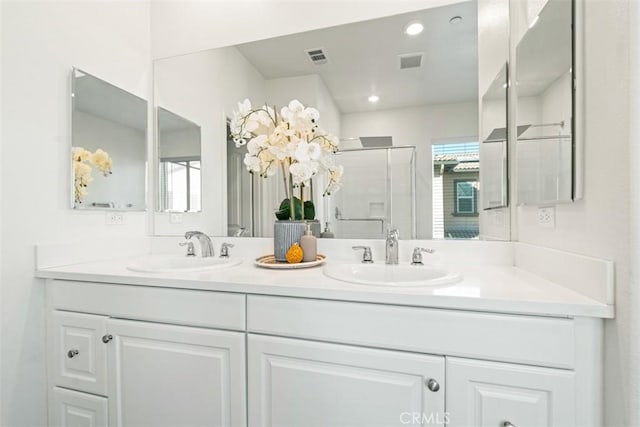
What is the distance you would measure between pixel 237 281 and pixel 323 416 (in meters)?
0.50

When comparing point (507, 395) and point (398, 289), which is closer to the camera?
point (507, 395)

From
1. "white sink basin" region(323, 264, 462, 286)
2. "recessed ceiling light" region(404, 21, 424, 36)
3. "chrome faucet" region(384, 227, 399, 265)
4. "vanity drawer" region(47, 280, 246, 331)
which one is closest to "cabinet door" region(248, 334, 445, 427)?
"vanity drawer" region(47, 280, 246, 331)

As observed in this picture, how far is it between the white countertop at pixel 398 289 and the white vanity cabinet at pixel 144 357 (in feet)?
0.15

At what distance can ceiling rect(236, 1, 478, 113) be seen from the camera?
139 centimetres

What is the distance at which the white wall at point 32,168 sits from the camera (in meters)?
1.18

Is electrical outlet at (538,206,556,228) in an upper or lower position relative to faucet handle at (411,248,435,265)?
upper

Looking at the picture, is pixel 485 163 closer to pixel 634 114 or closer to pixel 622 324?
pixel 634 114

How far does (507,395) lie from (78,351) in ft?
4.97

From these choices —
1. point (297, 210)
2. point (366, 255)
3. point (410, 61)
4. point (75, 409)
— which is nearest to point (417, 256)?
point (366, 255)

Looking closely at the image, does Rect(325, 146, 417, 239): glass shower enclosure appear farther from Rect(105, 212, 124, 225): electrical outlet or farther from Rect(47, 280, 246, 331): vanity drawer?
Rect(105, 212, 124, 225): electrical outlet

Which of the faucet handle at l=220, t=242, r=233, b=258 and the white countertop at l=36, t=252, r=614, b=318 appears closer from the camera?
the white countertop at l=36, t=252, r=614, b=318

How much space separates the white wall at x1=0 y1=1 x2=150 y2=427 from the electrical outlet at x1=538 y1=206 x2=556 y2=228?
1.93m

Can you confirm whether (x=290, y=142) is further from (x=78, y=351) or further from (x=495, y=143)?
(x=78, y=351)

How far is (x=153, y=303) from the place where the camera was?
44.6 inches
